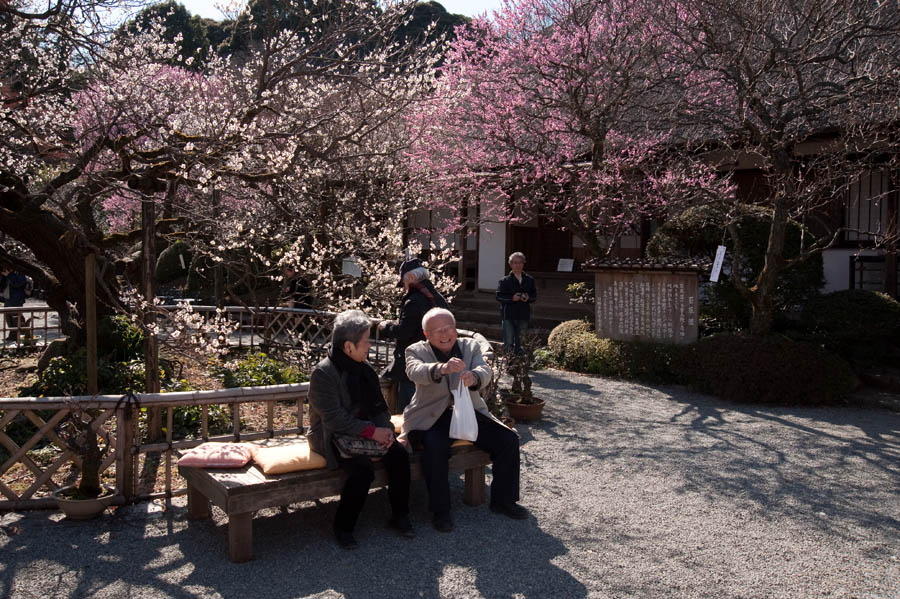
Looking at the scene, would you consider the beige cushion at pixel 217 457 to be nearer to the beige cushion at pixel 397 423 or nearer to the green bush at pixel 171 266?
the beige cushion at pixel 397 423

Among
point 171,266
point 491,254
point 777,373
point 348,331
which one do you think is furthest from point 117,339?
point 171,266

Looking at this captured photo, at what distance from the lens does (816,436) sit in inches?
268

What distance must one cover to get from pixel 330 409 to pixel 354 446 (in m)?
0.26

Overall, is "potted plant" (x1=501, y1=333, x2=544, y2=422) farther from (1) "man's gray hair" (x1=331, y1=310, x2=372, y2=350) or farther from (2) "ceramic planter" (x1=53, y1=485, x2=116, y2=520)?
(2) "ceramic planter" (x1=53, y1=485, x2=116, y2=520)

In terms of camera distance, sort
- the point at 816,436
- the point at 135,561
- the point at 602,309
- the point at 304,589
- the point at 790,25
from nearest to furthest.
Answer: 1. the point at 304,589
2. the point at 135,561
3. the point at 816,436
4. the point at 602,309
5. the point at 790,25

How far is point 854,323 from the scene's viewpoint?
9.04 metres

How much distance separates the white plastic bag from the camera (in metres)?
4.30

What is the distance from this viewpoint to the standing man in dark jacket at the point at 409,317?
5.11 meters

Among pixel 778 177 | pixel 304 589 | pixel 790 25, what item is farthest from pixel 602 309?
pixel 304 589

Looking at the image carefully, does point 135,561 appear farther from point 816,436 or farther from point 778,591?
point 816,436

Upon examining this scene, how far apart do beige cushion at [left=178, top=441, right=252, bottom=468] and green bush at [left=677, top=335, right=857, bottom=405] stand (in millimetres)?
6487

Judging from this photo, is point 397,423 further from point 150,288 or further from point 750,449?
point 750,449

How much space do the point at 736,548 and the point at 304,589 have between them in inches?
98.5

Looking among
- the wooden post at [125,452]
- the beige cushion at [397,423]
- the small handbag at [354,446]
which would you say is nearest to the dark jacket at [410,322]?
the beige cushion at [397,423]
